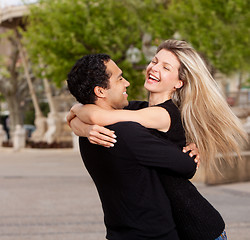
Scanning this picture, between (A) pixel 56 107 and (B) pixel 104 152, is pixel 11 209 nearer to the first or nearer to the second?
(B) pixel 104 152

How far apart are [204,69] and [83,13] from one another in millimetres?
21522

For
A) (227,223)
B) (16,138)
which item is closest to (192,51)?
(227,223)

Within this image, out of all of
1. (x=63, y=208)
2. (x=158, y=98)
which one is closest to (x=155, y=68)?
(x=158, y=98)

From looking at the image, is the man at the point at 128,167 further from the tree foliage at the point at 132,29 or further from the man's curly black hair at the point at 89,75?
the tree foliage at the point at 132,29

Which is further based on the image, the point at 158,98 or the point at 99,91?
the point at 158,98

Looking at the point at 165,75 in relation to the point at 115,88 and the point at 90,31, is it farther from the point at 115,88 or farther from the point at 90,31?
the point at 90,31

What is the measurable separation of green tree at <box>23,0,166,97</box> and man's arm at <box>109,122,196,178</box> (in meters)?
20.2

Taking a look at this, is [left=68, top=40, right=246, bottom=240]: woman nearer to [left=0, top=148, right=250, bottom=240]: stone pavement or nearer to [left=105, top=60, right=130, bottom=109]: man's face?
[left=105, top=60, right=130, bottom=109]: man's face

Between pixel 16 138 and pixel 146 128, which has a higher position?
pixel 146 128

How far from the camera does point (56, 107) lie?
34000mm

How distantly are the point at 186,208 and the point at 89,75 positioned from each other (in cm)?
80

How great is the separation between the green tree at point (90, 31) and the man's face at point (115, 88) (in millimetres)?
20035

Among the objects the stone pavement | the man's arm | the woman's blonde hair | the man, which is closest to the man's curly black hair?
the man

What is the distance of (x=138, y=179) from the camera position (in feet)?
8.20
